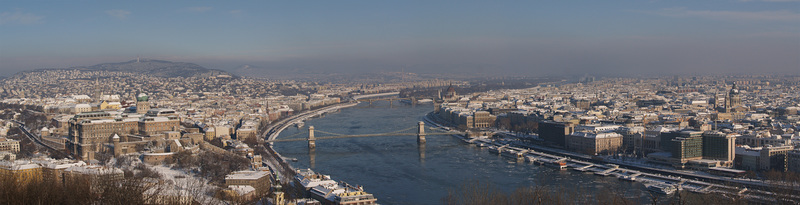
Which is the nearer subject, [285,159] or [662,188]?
[662,188]

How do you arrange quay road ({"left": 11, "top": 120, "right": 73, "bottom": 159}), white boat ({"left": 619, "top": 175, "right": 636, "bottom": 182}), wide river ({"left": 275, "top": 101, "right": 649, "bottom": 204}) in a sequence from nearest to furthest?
wide river ({"left": 275, "top": 101, "right": 649, "bottom": 204}) < white boat ({"left": 619, "top": 175, "right": 636, "bottom": 182}) < quay road ({"left": 11, "top": 120, "right": 73, "bottom": 159})

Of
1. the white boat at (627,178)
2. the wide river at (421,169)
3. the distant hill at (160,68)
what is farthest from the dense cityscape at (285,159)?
the distant hill at (160,68)

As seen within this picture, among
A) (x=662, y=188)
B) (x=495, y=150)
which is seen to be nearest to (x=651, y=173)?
(x=662, y=188)

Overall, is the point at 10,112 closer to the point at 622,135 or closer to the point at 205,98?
the point at 205,98

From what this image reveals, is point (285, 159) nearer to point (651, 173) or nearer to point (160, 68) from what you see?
point (651, 173)

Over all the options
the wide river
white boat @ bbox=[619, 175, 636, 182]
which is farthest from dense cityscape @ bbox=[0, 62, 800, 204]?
the wide river

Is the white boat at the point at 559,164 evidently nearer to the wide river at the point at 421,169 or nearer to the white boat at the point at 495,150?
the wide river at the point at 421,169

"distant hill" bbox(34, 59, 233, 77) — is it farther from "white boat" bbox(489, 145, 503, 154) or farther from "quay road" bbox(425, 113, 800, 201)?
"quay road" bbox(425, 113, 800, 201)
